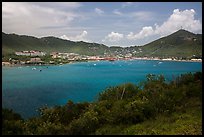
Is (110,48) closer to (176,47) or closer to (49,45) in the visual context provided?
(49,45)

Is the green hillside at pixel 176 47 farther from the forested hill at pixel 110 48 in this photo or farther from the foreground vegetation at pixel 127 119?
the foreground vegetation at pixel 127 119

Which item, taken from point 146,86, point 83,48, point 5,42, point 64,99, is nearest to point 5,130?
point 146,86

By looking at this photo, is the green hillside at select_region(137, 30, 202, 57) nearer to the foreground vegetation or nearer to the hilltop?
the hilltop

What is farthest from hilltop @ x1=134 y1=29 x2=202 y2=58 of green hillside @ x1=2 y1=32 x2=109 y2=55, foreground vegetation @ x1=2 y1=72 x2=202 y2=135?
foreground vegetation @ x1=2 y1=72 x2=202 y2=135

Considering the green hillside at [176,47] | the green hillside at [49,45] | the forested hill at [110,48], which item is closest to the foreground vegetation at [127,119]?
the forested hill at [110,48]

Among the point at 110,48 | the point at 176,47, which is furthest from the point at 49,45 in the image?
the point at 176,47

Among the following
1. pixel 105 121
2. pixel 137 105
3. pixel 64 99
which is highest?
pixel 137 105

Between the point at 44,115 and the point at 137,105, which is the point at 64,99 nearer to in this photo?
the point at 44,115

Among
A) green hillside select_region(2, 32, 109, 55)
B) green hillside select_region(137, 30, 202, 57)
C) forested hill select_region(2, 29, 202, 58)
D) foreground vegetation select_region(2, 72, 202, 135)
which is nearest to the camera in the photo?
foreground vegetation select_region(2, 72, 202, 135)

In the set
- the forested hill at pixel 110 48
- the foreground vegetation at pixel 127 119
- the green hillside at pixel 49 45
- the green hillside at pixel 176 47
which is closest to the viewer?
the foreground vegetation at pixel 127 119
